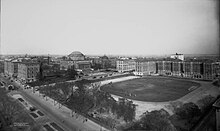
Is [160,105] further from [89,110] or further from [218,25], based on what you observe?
[218,25]

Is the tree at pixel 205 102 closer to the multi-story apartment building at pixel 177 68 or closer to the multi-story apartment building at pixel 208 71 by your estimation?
the multi-story apartment building at pixel 208 71

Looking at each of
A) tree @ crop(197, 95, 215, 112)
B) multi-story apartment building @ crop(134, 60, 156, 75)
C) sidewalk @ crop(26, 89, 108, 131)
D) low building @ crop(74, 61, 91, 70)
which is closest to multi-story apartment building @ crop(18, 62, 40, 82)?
low building @ crop(74, 61, 91, 70)

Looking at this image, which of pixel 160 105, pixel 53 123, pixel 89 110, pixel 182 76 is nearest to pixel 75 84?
pixel 89 110

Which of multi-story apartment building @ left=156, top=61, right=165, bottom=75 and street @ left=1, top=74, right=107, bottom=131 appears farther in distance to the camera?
multi-story apartment building @ left=156, top=61, right=165, bottom=75

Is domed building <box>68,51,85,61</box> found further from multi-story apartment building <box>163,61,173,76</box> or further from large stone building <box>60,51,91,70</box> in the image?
multi-story apartment building <box>163,61,173,76</box>

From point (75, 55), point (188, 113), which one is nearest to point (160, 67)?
point (188, 113)

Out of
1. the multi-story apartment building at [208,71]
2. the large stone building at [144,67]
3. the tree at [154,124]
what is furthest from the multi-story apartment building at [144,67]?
the tree at [154,124]
